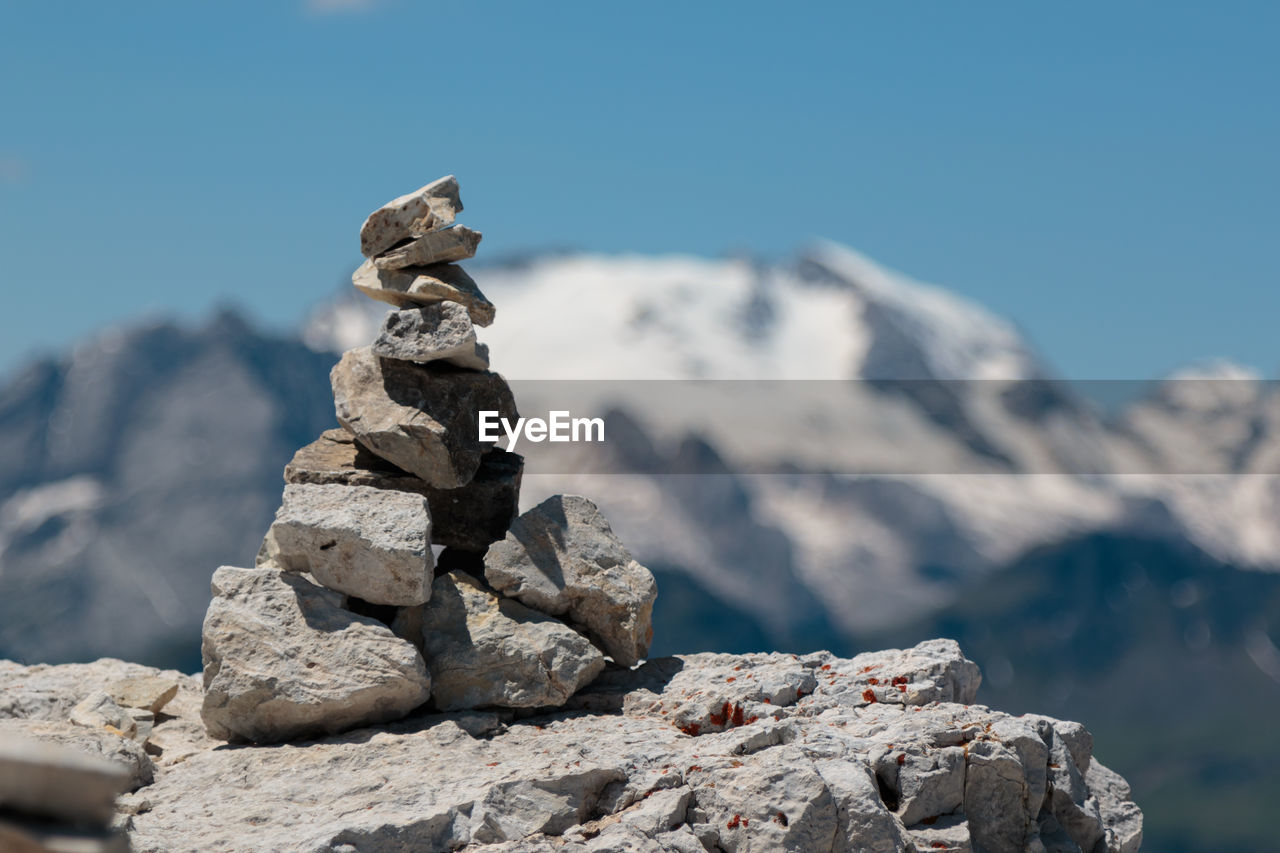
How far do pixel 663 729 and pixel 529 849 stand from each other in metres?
3.14

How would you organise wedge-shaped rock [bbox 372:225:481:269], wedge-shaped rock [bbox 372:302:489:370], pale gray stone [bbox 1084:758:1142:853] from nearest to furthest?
pale gray stone [bbox 1084:758:1142:853], wedge-shaped rock [bbox 372:302:489:370], wedge-shaped rock [bbox 372:225:481:269]

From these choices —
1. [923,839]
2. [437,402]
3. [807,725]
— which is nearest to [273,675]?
[437,402]

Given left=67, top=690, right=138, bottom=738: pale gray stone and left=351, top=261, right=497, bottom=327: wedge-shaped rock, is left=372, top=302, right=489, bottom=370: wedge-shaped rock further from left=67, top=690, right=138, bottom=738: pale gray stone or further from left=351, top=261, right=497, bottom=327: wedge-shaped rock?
left=67, top=690, right=138, bottom=738: pale gray stone

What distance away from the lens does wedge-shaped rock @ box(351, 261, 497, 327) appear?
58.4 ft

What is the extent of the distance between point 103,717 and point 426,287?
6.70 metres

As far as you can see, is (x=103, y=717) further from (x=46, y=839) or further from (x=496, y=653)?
(x=46, y=839)

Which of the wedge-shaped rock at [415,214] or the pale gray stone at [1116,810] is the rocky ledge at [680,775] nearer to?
the pale gray stone at [1116,810]

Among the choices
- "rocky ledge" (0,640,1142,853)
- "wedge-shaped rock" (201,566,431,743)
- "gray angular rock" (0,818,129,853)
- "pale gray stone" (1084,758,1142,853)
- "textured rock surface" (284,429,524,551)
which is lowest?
"pale gray stone" (1084,758,1142,853)

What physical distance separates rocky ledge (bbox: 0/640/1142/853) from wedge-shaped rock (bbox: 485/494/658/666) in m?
0.72

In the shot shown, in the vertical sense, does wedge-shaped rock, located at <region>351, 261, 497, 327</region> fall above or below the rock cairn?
above

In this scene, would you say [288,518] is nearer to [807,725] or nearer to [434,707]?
[434,707]

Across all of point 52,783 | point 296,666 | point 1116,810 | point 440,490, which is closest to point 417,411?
point 440,490

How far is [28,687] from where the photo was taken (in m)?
18.4

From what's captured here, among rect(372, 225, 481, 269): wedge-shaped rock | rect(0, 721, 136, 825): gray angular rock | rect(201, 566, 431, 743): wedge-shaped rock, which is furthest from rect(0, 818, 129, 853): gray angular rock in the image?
rect(372, 225, 481, 269): wedge-shaped rock
